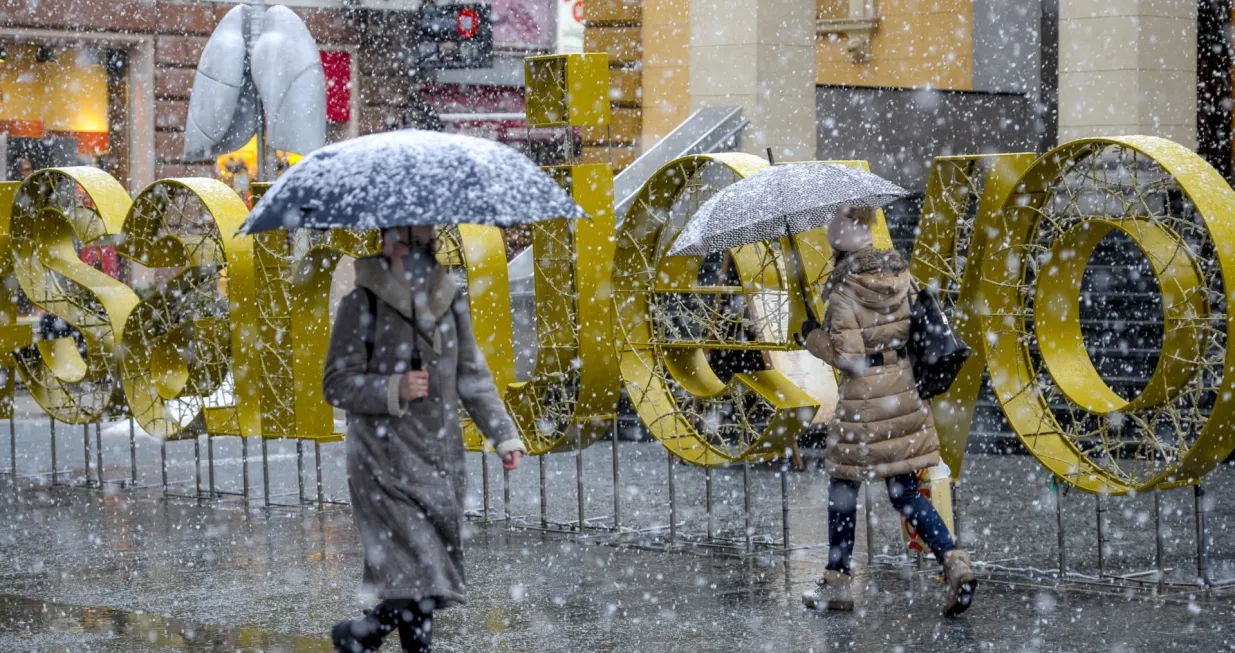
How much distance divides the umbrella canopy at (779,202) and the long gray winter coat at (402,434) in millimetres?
2077

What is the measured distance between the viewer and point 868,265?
765cm

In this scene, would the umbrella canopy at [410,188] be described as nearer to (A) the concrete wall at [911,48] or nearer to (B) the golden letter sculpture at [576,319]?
(B) the golden letter sculpture at [576,319]

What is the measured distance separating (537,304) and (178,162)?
48.6 ft

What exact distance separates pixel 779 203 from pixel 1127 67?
7482 mm

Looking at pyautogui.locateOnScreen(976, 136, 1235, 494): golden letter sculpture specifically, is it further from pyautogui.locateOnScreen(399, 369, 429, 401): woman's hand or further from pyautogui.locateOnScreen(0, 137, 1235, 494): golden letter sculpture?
pyautogui.locateOnScreen(399, 369, 429, 401): woman's hand

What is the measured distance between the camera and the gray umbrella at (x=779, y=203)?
7.87 metres

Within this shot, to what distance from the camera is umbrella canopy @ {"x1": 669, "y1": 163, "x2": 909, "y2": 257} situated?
7.87m

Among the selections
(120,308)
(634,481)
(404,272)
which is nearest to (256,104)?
(120,308)

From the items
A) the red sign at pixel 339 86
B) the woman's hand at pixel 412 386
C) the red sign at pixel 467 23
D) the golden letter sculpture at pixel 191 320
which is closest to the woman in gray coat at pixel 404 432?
the woman's hand at pixel 412 386

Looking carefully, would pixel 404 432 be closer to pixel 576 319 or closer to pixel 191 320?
pixel 576 319

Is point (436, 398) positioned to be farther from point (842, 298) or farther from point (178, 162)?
point (178, 162)

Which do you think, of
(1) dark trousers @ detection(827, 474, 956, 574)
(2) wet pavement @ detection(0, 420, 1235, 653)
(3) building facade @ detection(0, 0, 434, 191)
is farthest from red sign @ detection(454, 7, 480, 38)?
(1) dark trousers @ detection(827, 474, 956, 574)

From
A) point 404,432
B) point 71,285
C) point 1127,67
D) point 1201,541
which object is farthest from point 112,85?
point 404,432

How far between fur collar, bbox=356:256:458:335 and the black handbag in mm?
2256
